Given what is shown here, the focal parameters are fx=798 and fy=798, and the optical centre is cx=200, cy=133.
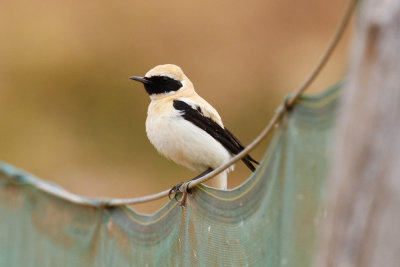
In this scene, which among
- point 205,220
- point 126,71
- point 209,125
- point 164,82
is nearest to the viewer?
point 205,220

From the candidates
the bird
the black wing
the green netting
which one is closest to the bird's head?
the bird

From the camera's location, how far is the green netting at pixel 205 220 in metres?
2.35

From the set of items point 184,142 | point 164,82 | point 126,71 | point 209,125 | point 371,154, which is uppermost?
point 126,71

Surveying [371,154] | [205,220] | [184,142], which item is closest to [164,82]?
[184,142]

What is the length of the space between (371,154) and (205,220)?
5.14ft

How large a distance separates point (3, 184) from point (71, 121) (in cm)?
1066

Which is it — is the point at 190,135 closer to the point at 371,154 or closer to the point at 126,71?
the point at 371,154

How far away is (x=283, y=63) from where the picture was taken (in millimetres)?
15289

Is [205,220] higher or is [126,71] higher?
[126,71]

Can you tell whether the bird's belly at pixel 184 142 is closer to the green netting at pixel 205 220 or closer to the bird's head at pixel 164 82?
the bird's head at pixel 164 82

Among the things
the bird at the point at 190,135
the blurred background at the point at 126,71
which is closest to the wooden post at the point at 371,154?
the bird at the point at 190,135

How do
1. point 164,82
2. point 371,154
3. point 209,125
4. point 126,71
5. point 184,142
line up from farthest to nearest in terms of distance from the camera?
point 126,71, point 164,82, point 209,125, point 184,142, point 371,154

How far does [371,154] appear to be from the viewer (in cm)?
175

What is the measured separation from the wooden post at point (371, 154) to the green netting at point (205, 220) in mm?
437
